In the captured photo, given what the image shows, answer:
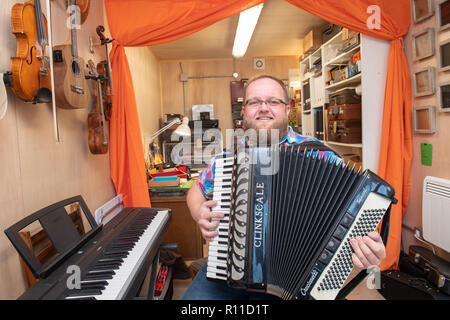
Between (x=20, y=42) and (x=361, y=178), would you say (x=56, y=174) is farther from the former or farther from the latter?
(x=361, y=178)

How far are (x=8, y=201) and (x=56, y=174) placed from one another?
37 centimetres

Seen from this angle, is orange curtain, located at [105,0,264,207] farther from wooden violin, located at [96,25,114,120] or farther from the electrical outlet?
the electrical outlet

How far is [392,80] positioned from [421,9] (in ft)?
1.64

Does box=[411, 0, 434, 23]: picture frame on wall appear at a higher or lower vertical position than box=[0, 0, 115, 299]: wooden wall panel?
higher

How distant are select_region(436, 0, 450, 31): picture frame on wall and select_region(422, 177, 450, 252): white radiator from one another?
A: 38.5 inches

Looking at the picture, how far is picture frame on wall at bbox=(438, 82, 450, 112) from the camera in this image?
1.92 metres

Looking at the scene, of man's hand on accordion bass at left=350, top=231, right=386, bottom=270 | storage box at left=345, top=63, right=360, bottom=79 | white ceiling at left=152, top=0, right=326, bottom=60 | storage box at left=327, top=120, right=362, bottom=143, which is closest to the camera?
man's hand on accordion bass at left=350, top=231, right=386, bottom=270

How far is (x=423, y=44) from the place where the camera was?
2100mm

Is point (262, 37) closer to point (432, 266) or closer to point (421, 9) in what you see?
point (421, 9)

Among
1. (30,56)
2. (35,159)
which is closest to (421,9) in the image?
(30,56)

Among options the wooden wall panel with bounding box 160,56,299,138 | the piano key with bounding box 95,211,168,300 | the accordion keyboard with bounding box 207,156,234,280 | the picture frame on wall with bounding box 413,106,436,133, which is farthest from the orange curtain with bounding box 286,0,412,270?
the wooden wall panel with bounding box 160,56,299,138

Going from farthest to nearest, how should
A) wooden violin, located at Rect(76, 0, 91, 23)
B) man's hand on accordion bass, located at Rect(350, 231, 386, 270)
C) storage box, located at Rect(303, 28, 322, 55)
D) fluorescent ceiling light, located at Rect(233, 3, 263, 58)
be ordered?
1. storage box, located at Rect(303, 28, 322, 55)
2. fluorescent ceiling light, located at Rect(233, 3, 263, 58)
3. wooden violin, located at Rect(76, 0, 91, 23)
4. man's hand on accordion bass, located at Rect(350, 231, 386, 270)

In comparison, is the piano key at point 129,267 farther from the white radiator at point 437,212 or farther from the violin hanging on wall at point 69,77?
the white radiator at point 437,212

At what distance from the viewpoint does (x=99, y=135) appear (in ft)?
6.18
